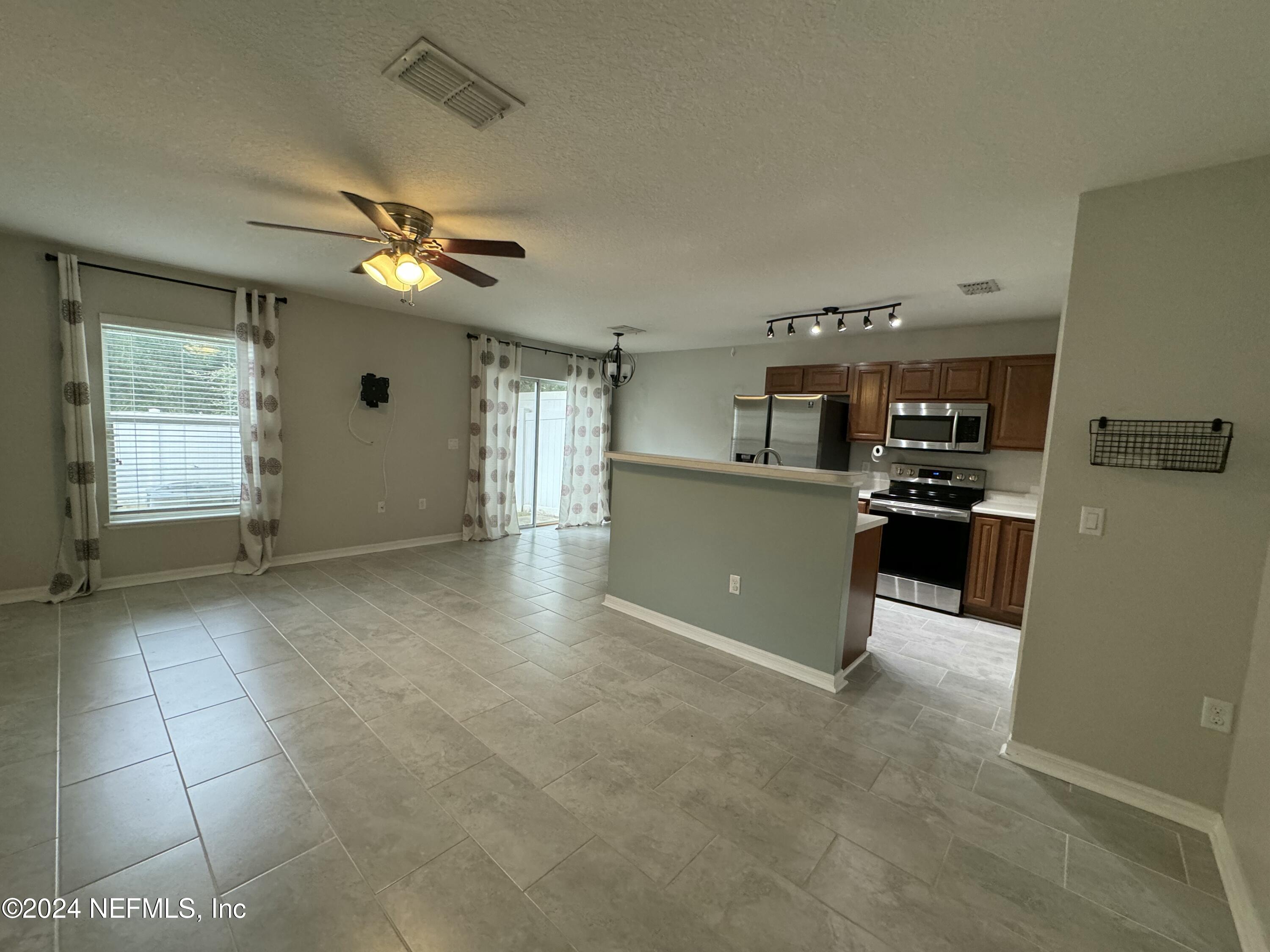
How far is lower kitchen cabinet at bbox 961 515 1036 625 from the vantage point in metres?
3.69

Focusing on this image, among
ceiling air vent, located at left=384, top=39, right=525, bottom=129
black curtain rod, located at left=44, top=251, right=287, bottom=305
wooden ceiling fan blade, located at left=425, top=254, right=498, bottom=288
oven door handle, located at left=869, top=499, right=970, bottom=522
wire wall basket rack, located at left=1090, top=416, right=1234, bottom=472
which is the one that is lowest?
oven door handle, located at left=869, top=499, right=970, bottom=522

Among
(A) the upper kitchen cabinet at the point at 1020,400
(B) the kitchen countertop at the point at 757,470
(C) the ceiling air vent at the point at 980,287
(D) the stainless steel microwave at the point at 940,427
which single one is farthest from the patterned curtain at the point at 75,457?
(A) the upper kitchen cabinet at the point at 1020,400

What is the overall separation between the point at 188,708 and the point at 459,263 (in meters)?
2.52

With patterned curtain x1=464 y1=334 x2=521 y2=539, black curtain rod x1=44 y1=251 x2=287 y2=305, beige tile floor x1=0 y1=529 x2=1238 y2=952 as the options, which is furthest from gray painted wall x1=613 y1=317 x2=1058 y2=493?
black curtain rod x1=44 y1=251 x2=287 y2=305

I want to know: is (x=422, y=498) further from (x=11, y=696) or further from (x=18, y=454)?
(x=11, y=696)

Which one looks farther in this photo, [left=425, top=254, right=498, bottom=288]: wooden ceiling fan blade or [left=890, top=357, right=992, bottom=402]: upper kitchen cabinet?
[left=890, top=357, right=992, bottom=402]: upper kitchen cabinet

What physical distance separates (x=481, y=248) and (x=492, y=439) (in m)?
3.69

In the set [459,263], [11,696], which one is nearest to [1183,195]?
[459,263]

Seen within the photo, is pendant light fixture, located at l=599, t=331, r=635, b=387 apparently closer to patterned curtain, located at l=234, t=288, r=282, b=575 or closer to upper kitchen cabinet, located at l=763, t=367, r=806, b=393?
upper kitchen cabinet, located at l=763, t=367, r=806, b=393

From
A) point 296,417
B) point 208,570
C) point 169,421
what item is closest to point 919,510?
point 296,417

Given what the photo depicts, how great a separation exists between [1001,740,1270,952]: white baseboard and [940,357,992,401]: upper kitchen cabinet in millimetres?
3057

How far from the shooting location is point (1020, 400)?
4.02 meters

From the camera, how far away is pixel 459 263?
260cm

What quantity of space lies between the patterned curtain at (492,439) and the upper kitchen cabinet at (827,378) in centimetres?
338
